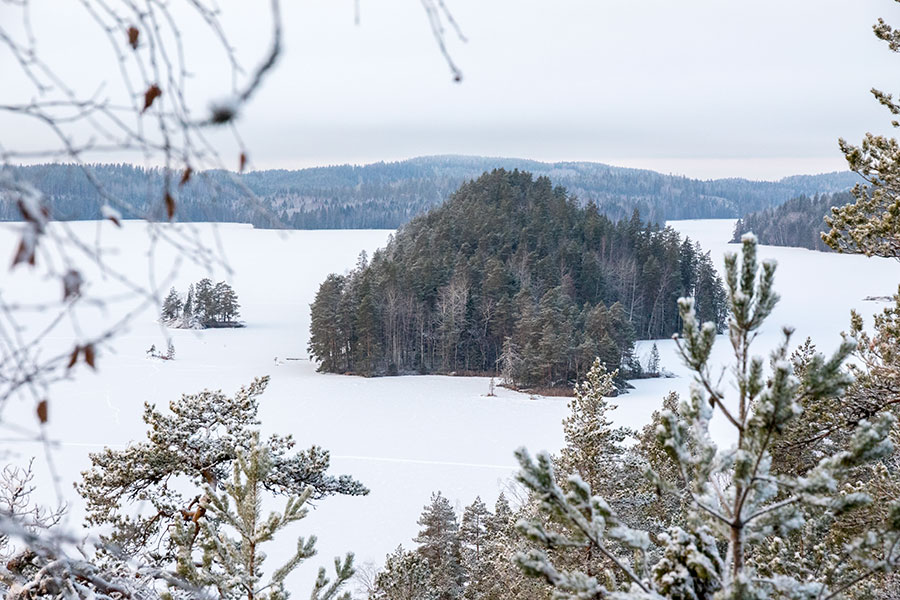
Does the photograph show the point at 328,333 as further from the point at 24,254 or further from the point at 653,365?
the point at 24,254

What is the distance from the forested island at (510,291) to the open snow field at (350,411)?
118 inches

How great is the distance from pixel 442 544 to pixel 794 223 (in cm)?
10674

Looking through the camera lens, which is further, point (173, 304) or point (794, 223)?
point (794, 223)

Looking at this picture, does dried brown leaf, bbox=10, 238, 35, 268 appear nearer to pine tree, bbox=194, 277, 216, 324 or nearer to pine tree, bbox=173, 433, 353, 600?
pine tree, bbox=173, 433, 353, 600

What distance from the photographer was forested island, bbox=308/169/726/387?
136ft

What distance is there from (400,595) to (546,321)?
29.9 metres

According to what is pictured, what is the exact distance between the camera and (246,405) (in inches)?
361

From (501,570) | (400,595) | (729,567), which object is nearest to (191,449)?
(400,595)

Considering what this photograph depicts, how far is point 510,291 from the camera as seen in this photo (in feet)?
155

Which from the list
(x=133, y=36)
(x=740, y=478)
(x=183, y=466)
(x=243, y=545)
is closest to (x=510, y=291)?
(x=183, y=466)

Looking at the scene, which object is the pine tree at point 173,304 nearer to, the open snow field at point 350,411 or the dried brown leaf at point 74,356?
the open snow field at point 350,411

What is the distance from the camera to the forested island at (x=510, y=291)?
41.6 metres

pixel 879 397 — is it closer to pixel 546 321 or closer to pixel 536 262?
pixel 546 321

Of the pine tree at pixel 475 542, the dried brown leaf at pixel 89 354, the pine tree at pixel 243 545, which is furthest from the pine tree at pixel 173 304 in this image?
the dried brown leaf at pixel 89 354
